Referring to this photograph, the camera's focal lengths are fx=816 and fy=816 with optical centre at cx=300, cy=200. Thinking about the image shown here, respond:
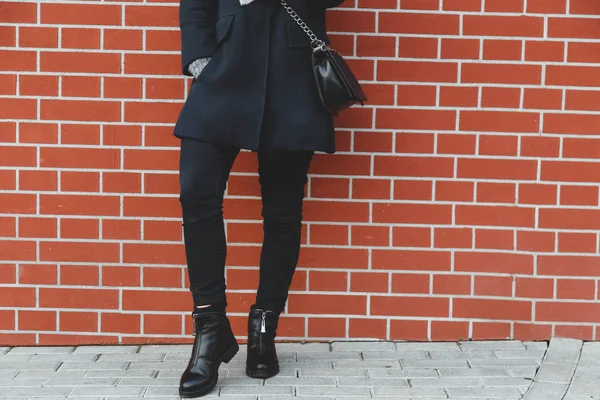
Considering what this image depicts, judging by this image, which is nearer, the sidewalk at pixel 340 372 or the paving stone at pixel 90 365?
the sidewalk at pixel 340 372

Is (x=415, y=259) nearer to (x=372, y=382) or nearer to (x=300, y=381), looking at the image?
(x=372, y=382)

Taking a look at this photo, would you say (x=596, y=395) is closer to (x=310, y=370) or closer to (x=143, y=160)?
(x=310, y=370)

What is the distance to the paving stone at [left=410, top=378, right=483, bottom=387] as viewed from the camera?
2.96m

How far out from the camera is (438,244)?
3477mm

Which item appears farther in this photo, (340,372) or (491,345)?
(491,345)

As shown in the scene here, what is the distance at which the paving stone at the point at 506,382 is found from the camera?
2959 millimetres

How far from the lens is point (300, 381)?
2.99 metres

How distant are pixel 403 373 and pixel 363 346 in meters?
0.38

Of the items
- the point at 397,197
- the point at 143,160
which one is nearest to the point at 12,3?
the point at 143,160

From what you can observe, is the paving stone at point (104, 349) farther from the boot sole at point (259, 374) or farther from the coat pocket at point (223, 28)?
the coat pocket at point (223, 28)

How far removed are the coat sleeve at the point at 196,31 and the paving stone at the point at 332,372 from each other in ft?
3.99

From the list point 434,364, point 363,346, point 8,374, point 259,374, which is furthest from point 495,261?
point 8,374

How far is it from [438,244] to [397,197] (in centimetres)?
27

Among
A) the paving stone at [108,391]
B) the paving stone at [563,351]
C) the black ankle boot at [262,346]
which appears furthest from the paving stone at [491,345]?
the paving stone at [108,391]
